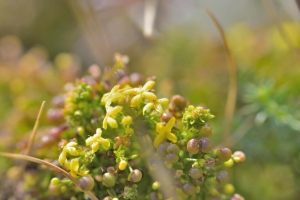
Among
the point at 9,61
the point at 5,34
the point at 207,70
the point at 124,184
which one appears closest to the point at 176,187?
the point at 124,184

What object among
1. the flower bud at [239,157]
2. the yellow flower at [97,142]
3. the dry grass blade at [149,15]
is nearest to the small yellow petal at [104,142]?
the yellow flower at [97,142]

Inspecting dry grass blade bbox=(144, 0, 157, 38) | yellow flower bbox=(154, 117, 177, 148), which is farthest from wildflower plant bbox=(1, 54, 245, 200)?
dry grass blade bbox=(144, 0, 157, 38)

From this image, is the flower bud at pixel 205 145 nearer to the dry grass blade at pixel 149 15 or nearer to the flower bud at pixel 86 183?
the flower bud at pixel 86 183

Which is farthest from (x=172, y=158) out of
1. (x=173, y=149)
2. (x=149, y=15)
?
(x=149, y=15)

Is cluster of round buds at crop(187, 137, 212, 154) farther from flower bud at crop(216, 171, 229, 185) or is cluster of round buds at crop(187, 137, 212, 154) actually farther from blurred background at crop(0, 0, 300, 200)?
blurred background at crop(0, 0, 300, 200)

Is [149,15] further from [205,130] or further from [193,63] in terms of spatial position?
[205,130]

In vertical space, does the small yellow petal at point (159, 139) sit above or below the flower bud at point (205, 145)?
above
